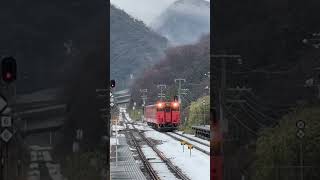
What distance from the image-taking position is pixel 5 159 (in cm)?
880

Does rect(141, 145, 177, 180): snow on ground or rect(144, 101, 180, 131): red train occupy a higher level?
rect(144, 101, 180, 131): red train

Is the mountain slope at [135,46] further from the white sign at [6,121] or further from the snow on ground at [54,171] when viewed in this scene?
the white sign at [6,121]

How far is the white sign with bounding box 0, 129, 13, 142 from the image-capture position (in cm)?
867

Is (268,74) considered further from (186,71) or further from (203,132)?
(186,71)

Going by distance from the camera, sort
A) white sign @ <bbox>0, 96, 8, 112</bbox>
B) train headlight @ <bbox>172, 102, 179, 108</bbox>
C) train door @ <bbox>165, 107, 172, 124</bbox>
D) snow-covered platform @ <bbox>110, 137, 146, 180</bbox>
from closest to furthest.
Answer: white sign @ <bbox>0, 96, 8, 112</bbox>
snow-covered platform @ <bbox>110, 137, 146, 180</bbox>
train door @ <bbox>165, 107, 172, 124</bbox>
train headlight @ <bbox>172, 102, 179, 108</bbox>

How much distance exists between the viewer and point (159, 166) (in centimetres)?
2089

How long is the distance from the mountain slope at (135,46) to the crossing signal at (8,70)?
70.0 metres

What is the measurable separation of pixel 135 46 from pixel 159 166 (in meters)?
76.2

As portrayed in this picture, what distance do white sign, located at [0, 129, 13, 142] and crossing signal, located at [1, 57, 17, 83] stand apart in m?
0.85

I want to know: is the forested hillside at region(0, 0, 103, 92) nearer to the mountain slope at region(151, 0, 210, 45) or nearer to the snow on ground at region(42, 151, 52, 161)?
the snow on ground at region(42, 151, 52, 161)

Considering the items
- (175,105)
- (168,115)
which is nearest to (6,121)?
(168,115)

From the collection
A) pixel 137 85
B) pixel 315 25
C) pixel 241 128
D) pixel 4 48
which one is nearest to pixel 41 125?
pixel 4 48

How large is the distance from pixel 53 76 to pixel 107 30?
46.6 inches

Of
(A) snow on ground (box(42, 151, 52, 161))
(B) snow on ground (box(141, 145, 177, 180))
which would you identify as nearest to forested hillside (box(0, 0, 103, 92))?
(A) snow on ground (box(42, 151, 52, 161))
